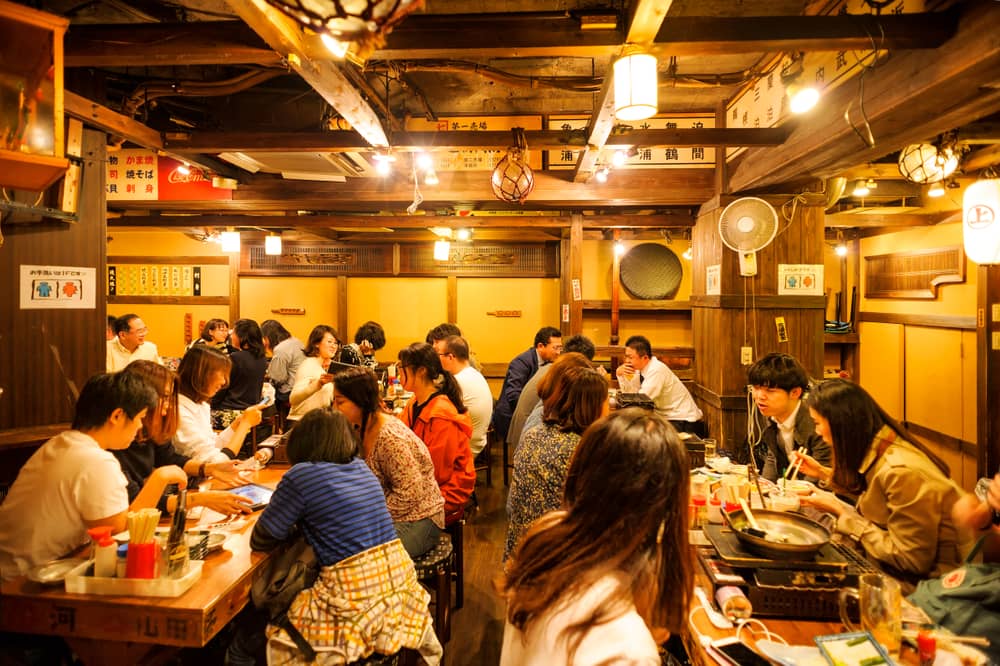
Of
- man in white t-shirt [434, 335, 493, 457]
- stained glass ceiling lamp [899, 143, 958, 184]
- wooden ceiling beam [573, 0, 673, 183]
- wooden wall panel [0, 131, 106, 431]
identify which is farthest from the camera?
man in white t-shirt [434, 335, 493, 457]

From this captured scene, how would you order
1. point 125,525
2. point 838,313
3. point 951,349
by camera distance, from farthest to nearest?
point 838,313
point 951,349
point 125,525

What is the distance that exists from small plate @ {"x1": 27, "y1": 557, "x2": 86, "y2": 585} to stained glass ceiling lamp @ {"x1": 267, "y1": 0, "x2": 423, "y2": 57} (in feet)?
8.09

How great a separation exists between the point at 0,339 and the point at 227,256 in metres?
6.86

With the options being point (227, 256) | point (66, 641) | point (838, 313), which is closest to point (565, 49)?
point (66, 641)

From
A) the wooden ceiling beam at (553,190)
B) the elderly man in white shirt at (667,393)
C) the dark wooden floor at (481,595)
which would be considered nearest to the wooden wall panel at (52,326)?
the wooden ceiling beam at (553,190)

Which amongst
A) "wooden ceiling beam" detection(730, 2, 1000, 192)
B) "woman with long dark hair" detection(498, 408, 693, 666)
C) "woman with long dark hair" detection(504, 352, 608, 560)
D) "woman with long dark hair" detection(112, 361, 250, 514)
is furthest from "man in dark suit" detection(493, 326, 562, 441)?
"woman with long dark hair" detection(498, 408, 693, 666)

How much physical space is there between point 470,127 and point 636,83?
12.7 feet

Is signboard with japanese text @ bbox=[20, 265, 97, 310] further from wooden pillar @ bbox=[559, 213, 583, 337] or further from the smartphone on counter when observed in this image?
wooden pillar @ bbox=[559, 213, 583, 337]

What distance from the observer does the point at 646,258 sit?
9266 millimetres

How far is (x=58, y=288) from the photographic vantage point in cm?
392

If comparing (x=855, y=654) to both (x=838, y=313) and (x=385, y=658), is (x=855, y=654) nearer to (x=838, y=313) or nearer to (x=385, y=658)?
(x=385, y=658)

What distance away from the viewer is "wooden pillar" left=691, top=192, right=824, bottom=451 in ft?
18.9

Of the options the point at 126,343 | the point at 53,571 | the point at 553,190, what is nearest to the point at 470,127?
the point at 553,190

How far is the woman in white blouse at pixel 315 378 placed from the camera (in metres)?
5.45
